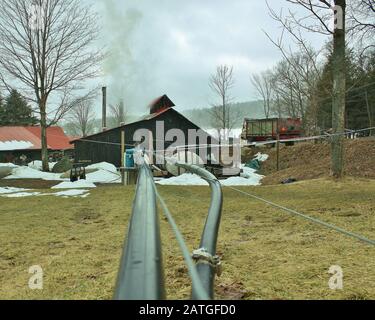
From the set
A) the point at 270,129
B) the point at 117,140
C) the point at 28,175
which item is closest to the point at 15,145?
the point at 117,140

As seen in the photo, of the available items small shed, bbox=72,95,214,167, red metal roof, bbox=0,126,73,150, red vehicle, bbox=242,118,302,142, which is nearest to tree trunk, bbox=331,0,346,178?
small shed, bbox=72,95,214,167

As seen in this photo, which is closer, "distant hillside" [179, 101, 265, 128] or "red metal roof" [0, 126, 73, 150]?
"red metal roof" [0, 126, 73, 150]

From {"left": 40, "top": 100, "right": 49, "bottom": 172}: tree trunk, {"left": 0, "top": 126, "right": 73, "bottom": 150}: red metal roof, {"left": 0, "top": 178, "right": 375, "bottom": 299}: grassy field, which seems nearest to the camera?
{"left": 0, "top": 178, "right": 375, "bottom": 299}: grassy field

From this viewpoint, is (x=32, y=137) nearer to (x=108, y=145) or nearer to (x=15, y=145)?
(x=15, y=145)

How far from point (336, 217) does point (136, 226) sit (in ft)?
14.5

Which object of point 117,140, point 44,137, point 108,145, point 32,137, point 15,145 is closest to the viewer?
point 44,137

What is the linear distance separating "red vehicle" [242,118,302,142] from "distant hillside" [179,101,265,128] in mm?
22571

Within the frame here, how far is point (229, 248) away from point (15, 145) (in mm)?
42693

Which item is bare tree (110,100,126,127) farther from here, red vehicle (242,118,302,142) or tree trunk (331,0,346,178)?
tree trunk (331,0,346,178)

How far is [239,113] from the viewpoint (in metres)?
58.5

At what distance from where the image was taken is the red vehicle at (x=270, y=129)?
31.9m

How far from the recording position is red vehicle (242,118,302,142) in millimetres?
31875

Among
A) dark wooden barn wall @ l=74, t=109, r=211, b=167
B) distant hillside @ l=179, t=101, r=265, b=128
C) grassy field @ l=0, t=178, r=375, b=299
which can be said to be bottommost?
grassy field @ l=0, t=178, r=375, b=299

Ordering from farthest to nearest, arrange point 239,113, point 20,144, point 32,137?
1. point 239,113
2. point 32,137
3. point 20,144
